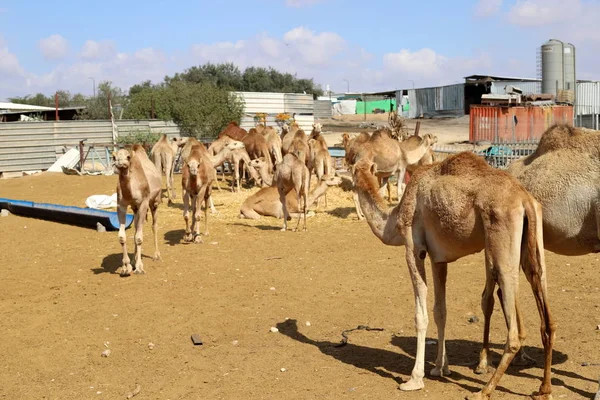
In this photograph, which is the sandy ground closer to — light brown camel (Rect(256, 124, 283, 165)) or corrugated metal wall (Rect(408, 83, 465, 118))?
light brown camel (Rect(256, 124, 283, 165))

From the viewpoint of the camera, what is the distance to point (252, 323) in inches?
343

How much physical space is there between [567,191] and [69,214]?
1276 centimetres

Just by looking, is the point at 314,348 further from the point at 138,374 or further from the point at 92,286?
the point at 92,286

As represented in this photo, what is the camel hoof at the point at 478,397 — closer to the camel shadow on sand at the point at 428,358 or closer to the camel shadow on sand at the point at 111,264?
the camel shadow on sand at the point at 428,358

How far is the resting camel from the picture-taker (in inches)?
234

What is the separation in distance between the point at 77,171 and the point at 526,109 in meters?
22.6

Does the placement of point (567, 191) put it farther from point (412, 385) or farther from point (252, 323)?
point (252, 323)

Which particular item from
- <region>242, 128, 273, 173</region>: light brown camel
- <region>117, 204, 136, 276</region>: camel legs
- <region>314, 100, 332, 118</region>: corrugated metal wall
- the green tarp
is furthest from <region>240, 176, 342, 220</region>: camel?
the green tarp

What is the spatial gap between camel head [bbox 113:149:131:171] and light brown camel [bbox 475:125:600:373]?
20.6 feet

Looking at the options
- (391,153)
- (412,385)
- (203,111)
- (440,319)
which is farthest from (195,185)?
(203,111)

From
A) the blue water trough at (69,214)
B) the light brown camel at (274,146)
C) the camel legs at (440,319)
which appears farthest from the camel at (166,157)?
the camel legs at (440,319)

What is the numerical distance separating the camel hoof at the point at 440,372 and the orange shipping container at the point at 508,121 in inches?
1235

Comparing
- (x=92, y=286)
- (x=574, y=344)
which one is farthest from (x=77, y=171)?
(x=574, y=344)

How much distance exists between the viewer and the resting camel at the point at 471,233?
5949 mm
